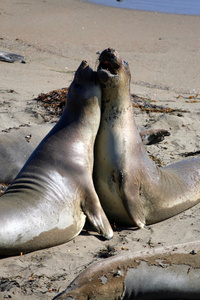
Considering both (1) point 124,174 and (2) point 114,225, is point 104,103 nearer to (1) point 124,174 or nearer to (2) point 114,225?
(1) point 124,174

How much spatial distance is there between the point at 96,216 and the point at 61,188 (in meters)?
0.42

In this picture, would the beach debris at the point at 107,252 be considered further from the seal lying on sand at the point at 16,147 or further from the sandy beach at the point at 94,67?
the seal lying on sand at the point at 16,147

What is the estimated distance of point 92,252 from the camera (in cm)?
435

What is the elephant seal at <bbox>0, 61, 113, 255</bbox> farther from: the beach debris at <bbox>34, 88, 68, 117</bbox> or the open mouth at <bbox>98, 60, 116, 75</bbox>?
the beach debris at <bbox>34, 88, 68, 117</bbox>

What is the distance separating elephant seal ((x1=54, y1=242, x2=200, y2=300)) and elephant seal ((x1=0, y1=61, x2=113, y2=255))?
1.04 metres

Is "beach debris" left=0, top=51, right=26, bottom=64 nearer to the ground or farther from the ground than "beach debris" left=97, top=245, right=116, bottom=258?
farther from the ground

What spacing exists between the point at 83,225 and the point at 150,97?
17.2 ft

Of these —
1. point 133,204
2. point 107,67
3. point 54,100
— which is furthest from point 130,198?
point 54,100

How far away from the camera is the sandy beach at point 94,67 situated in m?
4.12

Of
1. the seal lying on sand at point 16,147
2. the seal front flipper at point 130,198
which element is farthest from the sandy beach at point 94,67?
the seal lying on sand at point 16,147

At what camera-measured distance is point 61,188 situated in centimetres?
466

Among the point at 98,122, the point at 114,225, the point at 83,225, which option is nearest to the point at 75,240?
the point at 83,225

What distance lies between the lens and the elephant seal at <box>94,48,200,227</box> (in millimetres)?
4926

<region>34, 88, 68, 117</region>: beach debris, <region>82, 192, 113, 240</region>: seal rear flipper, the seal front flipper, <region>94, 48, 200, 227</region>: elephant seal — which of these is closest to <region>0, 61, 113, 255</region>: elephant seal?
<region>82, 192, 113, 240</region>: seal rear flipper
